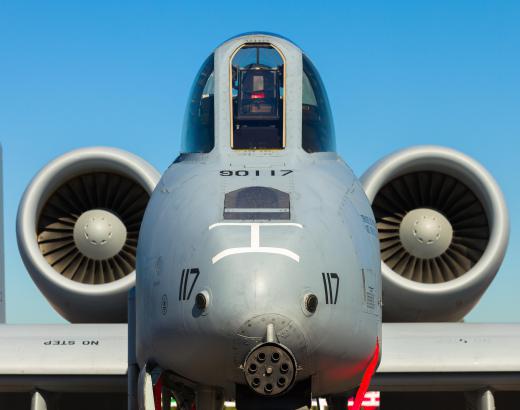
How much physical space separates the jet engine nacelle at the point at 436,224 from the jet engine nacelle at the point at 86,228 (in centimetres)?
265

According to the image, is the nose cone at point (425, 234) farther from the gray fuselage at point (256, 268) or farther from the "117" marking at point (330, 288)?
the "117" marking at point (330, 288)

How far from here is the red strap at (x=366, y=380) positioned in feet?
24.9

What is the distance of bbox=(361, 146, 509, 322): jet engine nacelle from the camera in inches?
458

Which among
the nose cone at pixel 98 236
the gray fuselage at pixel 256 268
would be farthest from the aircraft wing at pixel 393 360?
the gray fuselage at pixel 256 268

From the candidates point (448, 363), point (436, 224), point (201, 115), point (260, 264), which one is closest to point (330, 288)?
point (260, 264)

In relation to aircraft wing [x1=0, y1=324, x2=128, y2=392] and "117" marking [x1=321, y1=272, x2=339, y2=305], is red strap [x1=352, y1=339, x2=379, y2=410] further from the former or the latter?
aircraft wing [x1=0, y1=324, x2=128, y2=392]

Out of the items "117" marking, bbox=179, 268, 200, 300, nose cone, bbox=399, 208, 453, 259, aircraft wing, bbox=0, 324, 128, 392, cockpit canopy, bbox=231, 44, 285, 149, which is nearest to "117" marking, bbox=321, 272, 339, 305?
"117" marking, bbox=179, 268, 200, 300

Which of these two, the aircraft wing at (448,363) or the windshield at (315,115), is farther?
the aircraft wing at (448,363)

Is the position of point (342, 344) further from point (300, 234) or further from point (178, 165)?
point (178, 165)

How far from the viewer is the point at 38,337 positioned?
10797 mm

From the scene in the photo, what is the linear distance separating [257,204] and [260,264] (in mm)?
733

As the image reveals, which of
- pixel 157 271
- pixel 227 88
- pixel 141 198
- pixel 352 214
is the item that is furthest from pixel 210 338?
pixel 141 198

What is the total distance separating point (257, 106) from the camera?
860 centimetres

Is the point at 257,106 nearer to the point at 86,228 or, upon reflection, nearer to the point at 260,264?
the point at 260,264
